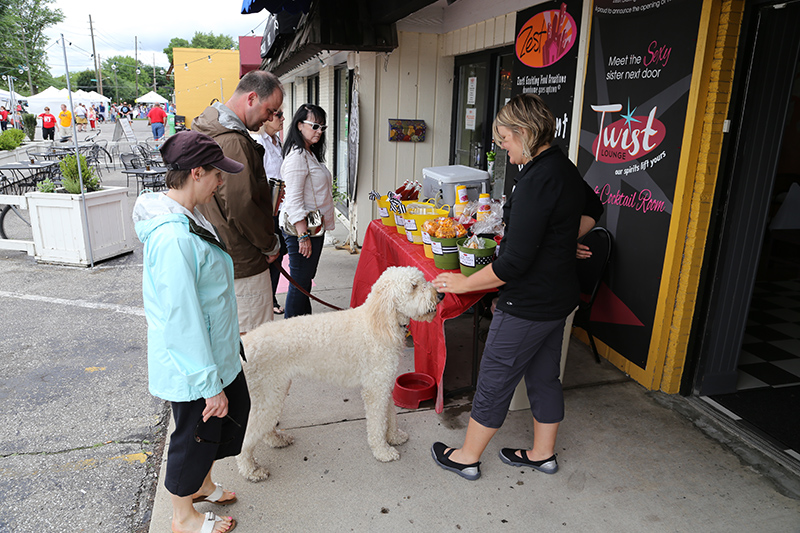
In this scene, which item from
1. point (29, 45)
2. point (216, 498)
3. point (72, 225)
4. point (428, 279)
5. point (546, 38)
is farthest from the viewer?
point (29, 45)

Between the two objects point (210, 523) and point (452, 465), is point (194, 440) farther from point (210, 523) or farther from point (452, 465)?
point (452, 465)

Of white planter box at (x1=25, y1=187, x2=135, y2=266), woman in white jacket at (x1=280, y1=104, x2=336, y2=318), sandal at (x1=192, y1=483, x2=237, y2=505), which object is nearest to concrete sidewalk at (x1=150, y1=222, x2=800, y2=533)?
sandal at (x1=192, y1=483, x2=237, y2=505)

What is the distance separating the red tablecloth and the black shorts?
4.28 feet

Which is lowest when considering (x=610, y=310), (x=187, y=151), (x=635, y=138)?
(x=610, y=310)

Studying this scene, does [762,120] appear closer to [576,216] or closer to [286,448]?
[576,216]

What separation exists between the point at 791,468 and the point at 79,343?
5572 millimetres

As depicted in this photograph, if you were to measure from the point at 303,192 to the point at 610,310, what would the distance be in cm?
271

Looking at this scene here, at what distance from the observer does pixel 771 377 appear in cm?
419

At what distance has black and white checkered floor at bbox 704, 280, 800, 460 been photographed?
137 inches

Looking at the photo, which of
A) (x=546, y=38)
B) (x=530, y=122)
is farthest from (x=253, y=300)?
(x=546, y=38)

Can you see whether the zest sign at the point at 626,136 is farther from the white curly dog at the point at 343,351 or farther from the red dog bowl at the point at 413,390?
the red dog bowl at the point at 413,390

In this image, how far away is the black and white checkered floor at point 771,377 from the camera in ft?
11.5

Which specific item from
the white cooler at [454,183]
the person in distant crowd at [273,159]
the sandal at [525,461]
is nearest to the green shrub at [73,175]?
the person in distant crowd at [273,159]

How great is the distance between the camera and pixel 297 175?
419 centimetres
